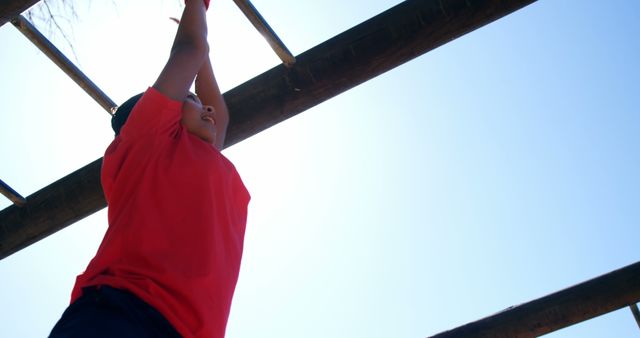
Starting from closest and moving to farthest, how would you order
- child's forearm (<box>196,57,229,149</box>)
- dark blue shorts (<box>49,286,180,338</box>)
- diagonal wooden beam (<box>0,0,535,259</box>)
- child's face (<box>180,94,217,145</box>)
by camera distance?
dark blue shorts (<box>49,286,180,338</box>) → child's face (<box>180,94,217,145</box>) → child's forearm (<box>196,57,229,149</box>) → diagonal wooden beam (<box>0,0,535,259</box>)

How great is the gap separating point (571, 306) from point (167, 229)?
2680 mm

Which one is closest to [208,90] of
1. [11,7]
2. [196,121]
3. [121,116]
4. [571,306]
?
[121,116]

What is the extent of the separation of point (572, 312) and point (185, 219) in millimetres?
2647

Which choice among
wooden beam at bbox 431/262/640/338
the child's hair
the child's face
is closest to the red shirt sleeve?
the child's face

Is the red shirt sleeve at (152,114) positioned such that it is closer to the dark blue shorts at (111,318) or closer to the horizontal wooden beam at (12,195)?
the dark blue shorts at (111,318)

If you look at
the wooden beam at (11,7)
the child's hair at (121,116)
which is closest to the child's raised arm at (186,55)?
the child's hair at (121,116)

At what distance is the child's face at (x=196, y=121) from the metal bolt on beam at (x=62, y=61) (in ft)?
3.65

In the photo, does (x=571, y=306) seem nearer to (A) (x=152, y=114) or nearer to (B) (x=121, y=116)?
(B) (x=121, y=116)

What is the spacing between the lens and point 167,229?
1.43 meters

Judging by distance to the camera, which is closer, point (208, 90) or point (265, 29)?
point (208, 90)

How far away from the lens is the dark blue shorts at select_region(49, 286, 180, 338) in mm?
1166

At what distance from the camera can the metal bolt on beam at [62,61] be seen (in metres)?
2.62

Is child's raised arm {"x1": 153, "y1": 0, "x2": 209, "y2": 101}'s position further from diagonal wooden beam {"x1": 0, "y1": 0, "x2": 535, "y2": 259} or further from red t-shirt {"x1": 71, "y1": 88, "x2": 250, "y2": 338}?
diagonal wooden beam {"x1": 0, "y1": 0, "x2": 535, "y2": 259}

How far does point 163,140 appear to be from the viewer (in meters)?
1.61
